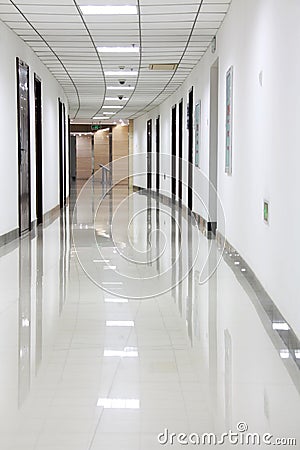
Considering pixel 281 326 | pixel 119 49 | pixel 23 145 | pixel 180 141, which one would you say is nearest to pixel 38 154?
pixel 23 145

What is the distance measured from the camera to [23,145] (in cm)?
1393

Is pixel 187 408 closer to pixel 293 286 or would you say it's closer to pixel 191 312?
pixel 293 286

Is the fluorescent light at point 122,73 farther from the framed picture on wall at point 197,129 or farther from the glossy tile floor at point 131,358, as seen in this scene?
the glossy tile floor at point 131,358

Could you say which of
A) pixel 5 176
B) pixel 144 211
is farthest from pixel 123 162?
pixel 5 176

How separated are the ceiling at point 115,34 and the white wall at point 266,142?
0.70m

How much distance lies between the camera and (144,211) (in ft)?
71.1

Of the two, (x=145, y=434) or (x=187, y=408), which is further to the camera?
(x=187, y=408)

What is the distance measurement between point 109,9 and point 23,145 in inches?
153

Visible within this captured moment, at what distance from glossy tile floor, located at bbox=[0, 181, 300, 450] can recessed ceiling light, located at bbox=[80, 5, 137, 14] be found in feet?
11.3

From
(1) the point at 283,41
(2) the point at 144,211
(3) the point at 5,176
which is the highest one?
(1) the point at 283,41

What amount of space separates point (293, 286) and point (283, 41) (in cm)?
204

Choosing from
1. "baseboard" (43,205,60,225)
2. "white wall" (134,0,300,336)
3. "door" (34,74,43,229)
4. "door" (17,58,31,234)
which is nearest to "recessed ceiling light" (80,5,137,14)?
"white wall" (134,0,300,336)

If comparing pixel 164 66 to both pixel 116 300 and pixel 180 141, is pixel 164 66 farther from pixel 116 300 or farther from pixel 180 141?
pixel 116 300

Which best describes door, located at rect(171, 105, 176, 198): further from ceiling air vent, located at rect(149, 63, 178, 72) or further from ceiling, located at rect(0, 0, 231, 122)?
ceiling air vent, located at rect(149, 63, 178, 72)
